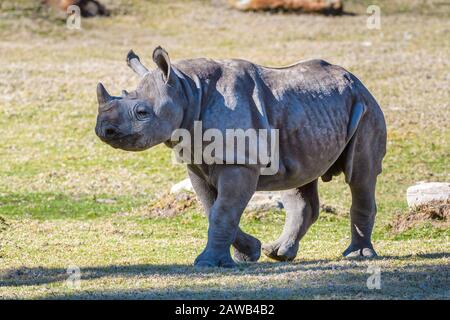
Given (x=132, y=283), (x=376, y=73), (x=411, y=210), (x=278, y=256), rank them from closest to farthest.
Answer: (x=132, y=283) < (x=278, y=256) < (x=411, y=210) < (x=376, y=73)

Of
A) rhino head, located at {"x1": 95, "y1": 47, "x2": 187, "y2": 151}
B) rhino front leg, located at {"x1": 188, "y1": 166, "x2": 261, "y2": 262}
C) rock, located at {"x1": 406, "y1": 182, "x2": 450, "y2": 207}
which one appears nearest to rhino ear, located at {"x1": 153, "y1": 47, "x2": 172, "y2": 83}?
rhino head, located at {"x1": 95, "y1": 47, "x2": 187, "y2": 151}

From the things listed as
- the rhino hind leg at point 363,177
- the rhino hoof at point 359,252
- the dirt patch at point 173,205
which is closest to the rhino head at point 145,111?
the rhino hind leg at point 363,177

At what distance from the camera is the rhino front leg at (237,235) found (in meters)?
12.7

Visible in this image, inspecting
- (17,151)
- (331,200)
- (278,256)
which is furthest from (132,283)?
(17,151)

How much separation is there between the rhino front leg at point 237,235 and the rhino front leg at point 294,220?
0.35m

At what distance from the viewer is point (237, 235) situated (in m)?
13.1

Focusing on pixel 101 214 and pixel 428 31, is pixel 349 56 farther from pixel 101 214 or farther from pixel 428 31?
pixel 101 214

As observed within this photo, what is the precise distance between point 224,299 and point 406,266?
2623 millimetres

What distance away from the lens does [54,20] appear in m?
37.0

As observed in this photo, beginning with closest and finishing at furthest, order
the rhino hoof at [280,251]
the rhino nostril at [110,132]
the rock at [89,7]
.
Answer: the rhino nostril at [110,132] → the rhino hoof at [280,251] → the rock at [89,7]

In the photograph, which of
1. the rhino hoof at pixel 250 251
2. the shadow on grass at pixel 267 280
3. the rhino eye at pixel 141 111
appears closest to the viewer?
the shadow on grass at pixel 267 280

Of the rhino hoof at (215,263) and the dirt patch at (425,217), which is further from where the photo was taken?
the dirt patch at (425,217)

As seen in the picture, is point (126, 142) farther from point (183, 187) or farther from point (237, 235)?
point (183, 187)

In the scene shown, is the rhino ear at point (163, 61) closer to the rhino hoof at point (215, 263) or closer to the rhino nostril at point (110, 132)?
the rhino nostril at point (110, 132)
